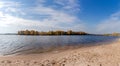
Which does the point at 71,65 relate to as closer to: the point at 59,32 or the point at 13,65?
the point at 13,65

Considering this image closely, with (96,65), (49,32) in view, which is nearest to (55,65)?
(96,65)

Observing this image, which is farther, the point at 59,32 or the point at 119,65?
the point at 59,32

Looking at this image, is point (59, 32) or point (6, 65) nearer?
point (6, 65)

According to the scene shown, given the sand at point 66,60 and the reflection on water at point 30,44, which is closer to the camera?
the sand at point 66,60

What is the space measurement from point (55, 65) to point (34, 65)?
129 centimetres

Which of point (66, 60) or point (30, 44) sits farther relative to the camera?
point (30, 44)

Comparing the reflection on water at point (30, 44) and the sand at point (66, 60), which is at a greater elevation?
the sand at point (66, 60)

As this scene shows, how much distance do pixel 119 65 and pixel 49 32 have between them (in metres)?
123

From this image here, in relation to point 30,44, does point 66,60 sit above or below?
above

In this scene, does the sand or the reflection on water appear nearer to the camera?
the sand

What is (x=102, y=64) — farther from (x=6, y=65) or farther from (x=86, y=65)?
(x=6, y=65)

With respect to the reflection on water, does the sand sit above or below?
above

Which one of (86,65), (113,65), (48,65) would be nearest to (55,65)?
(48,65)

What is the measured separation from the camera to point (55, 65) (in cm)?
743
